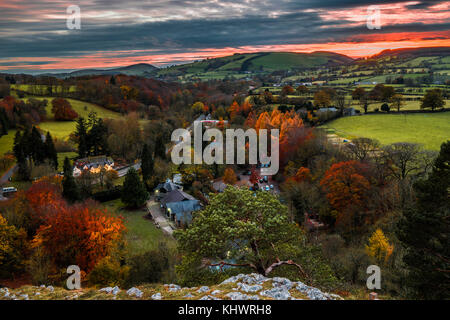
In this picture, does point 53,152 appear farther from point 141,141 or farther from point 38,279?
point 38,279


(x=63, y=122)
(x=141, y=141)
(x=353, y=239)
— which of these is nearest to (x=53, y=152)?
(x=141, y=141)

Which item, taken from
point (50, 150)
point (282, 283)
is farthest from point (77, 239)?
point (50, 150)

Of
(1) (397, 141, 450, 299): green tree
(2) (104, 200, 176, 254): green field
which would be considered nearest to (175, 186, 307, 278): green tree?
(1) (397, 141, 450, 299): green tree

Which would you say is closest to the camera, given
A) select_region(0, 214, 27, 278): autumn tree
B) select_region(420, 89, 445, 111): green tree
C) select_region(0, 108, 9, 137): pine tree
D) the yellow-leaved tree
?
the yellow-leaved tree

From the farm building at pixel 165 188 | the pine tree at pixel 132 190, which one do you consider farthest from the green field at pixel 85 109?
the pine tree at pixel 132 190

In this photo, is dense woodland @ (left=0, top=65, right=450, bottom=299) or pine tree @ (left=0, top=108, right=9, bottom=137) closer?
dense woodland @ (left=0, top=65, right=450, bottom=299)

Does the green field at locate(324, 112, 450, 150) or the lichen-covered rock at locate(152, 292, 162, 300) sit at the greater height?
the green field at locate(324, 112, 450, 150)

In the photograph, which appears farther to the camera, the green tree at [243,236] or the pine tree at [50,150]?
the pine tree at [50,150]

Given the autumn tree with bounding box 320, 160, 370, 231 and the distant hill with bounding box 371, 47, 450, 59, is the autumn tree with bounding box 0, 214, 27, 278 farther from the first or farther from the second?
the distant hill with bounding box 371, 47, 450, 59

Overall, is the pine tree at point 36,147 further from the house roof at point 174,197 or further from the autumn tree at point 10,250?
the autumn tree at point 10,250
